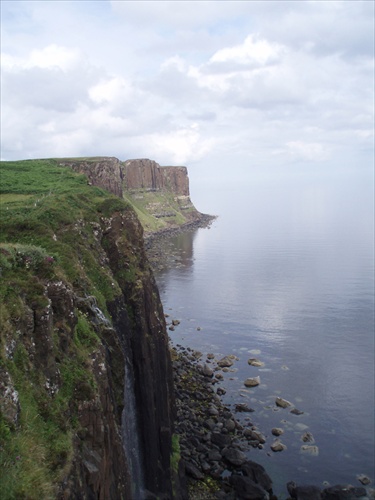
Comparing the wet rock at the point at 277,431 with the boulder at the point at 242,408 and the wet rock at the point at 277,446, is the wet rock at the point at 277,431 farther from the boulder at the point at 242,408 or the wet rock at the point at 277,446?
the boulder at the point at 242,408

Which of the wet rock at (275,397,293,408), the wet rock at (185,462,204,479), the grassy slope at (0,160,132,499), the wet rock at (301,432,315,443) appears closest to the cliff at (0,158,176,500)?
the grassy slope at (0,160,132,499)

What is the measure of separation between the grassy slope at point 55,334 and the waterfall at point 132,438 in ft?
22.4

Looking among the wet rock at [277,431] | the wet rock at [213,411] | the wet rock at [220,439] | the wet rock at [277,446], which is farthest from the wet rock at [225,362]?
the wet rock at [277,446]

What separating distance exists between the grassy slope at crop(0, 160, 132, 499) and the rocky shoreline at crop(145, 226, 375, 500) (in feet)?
63.5

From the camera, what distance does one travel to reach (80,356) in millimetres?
21297

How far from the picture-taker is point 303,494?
36.1 meters

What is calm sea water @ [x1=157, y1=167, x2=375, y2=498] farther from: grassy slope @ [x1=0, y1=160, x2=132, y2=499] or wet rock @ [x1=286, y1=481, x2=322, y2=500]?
grassy slope @ [x1=0, y1=160, x2=132, y2=499]

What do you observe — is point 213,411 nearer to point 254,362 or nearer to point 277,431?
point 277,431

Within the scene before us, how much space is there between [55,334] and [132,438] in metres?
14.6

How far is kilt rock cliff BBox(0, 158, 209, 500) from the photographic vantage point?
15.4 metres

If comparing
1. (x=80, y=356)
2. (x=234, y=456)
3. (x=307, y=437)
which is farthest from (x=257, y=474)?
(x=80, y=356)

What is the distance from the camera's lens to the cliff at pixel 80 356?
50.4 ft

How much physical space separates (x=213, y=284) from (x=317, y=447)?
68707 mm

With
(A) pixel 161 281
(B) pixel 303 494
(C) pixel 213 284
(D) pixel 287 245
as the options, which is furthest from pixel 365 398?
(D) pixel 287 245
